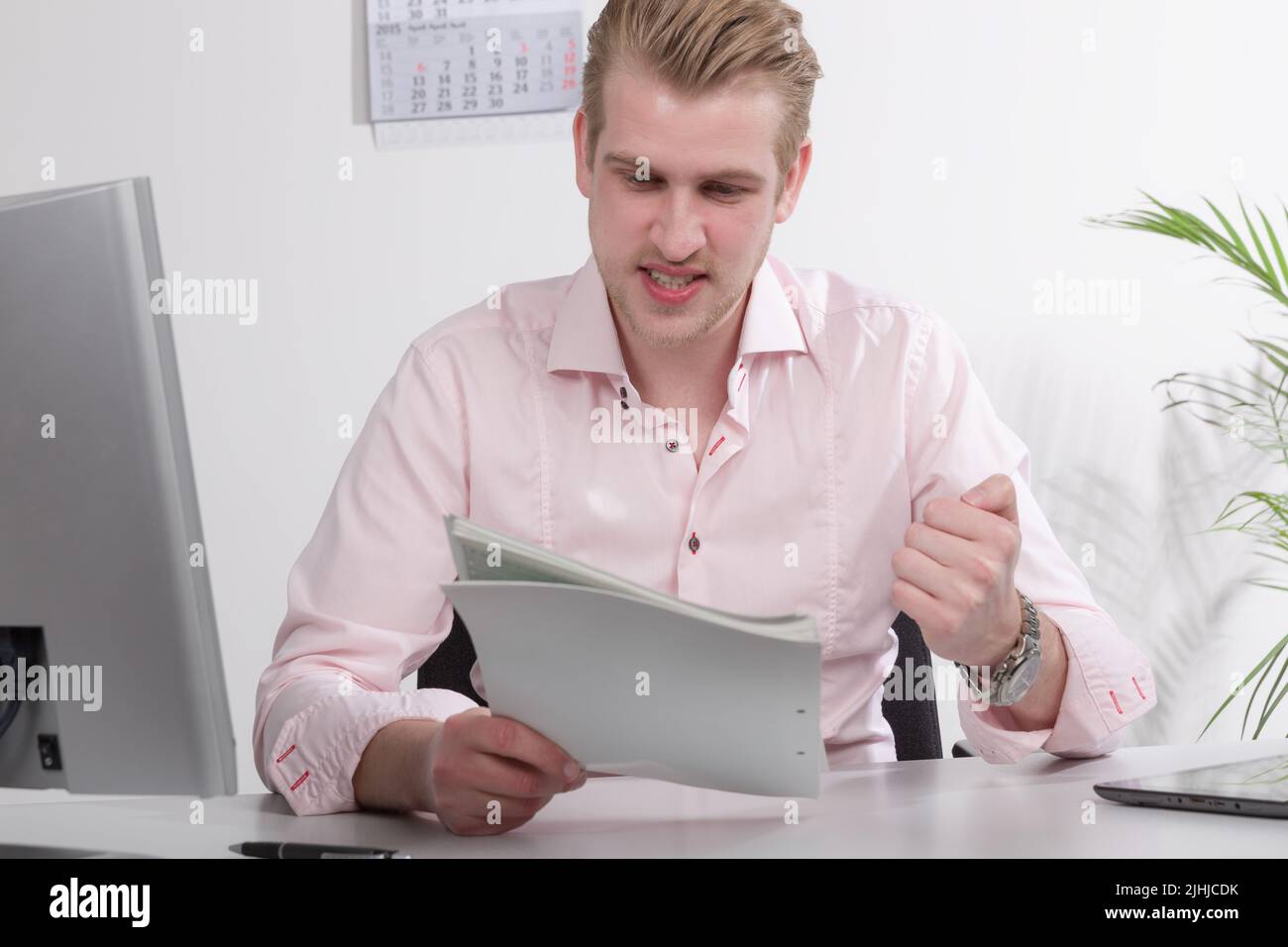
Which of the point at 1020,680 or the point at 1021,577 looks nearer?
the point at 1020,680

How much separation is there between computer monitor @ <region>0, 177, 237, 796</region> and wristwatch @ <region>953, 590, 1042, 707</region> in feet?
2.15

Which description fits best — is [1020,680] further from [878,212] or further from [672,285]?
[878,212]

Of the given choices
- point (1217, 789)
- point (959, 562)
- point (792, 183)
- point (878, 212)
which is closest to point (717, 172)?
point (792, 183)

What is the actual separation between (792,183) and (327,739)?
0.77 m

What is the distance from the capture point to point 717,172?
1.23 m

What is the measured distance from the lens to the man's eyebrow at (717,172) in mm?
1231

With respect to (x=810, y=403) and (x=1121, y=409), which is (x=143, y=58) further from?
(x=1121, y=409)

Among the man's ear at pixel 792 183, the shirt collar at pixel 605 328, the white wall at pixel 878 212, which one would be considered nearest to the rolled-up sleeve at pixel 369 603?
the shirt collar at pixel 605 328

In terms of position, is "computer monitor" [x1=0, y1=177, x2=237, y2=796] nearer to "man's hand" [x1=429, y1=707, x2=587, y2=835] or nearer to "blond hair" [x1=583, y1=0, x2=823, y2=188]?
"man's hand" [x1=429, y1=707, x2=587, y2=835]

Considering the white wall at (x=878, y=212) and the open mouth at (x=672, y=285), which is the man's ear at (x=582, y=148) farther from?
the white wall at (x=878, y=212)

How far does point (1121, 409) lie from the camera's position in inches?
95.7

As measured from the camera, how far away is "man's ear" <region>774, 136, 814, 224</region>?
53.6 inches

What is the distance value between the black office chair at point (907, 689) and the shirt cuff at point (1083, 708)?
9.0 inches

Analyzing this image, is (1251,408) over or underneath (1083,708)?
over
